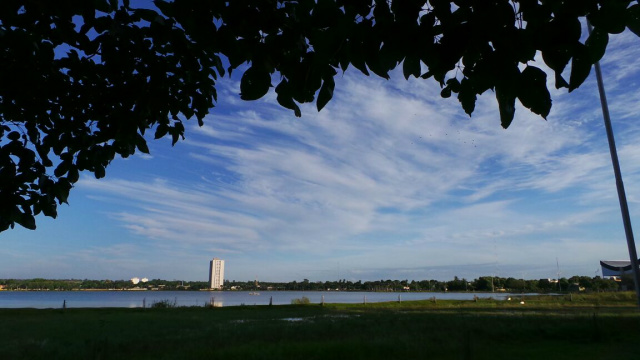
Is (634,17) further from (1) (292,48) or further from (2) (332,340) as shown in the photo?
(2) (332,340)

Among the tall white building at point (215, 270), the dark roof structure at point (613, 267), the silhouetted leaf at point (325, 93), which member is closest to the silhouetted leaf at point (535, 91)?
the silhouetted leaf at point (325, 93)

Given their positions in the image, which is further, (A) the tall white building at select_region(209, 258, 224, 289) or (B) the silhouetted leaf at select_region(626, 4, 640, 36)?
(A) the tall white building at select_region(209, 258, 224, 289)

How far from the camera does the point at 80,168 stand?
4.22 metres

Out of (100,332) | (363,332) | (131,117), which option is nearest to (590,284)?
(363,332)

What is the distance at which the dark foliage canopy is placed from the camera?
5.03 ft

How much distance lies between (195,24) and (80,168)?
2.92 meters

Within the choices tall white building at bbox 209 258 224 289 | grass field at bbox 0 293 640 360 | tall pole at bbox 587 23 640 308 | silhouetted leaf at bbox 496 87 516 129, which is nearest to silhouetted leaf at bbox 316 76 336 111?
silhouetted leaf at bbox 496 87 516 129

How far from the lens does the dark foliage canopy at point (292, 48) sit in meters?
1.53

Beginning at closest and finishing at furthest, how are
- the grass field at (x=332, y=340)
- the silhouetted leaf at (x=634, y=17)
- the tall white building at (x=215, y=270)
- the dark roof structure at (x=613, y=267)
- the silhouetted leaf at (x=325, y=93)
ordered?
the silhouetted leaf at (x=634, y=17) < the silhouetted leaf at (x=325, y=93) < the grass field at (x=332, y=340) < the dark roof structure at (x=613, y=267) < the tall white building at (x=215, y=270)

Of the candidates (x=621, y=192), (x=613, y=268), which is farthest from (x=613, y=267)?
(x=621, y=192)

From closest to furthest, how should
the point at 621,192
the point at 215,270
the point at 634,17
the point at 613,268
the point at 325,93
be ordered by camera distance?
the point at 634,17 → the point at 325,93 → the point at 621,192 → the point at 613,268 → the point at 215,270

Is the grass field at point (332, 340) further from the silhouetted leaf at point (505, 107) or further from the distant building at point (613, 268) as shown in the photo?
the distant building at point (613, 268)

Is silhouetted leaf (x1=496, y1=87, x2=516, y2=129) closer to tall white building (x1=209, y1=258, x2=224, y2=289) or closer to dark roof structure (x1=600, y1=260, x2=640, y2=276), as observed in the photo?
dark roof structure (x1=600, y1=260, x2=640, y2=276)

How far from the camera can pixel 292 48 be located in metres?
1.94
